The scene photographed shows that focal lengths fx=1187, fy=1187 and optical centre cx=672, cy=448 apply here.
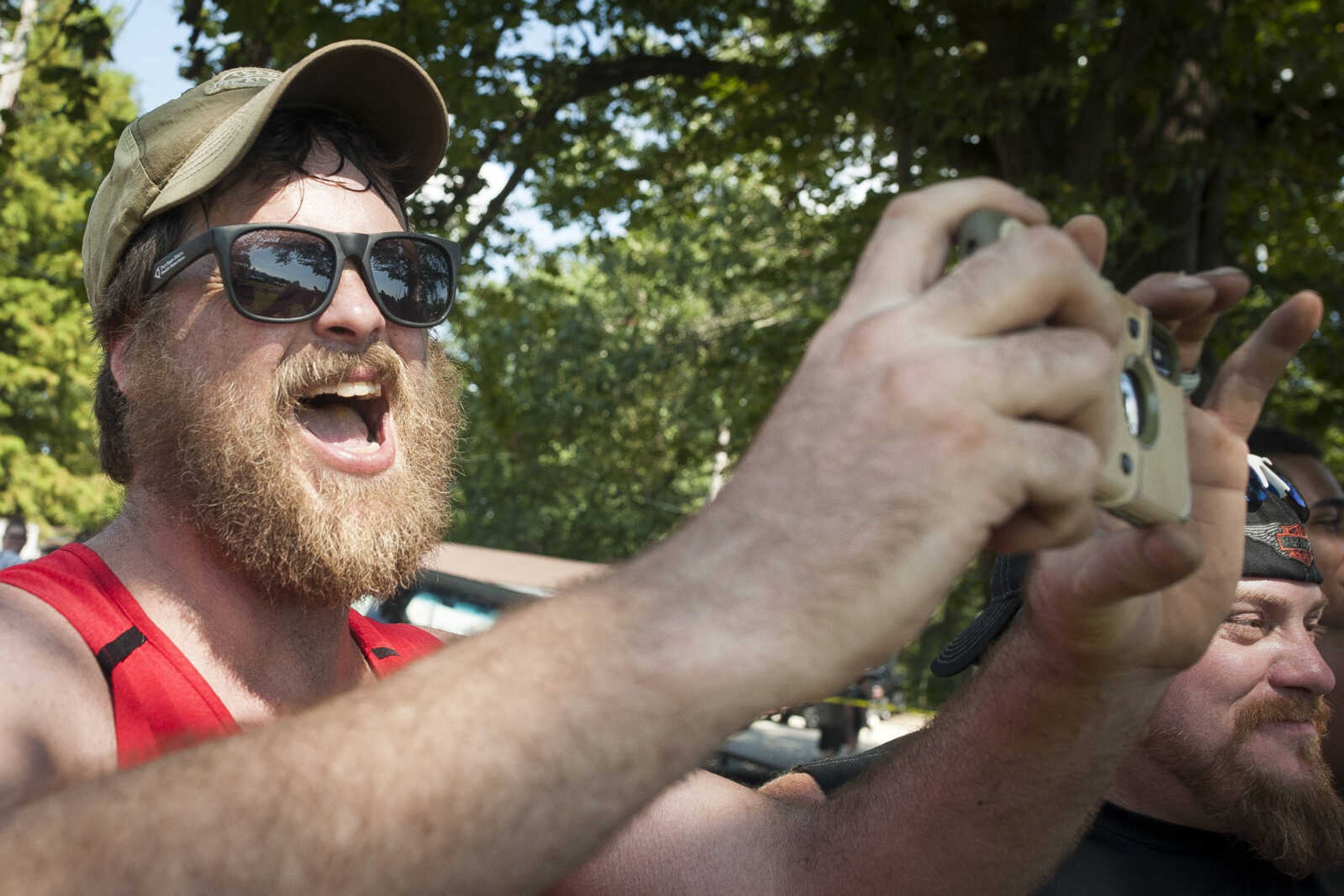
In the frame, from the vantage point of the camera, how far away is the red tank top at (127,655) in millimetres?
1462

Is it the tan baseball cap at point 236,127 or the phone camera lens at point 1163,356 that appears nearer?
the phone camera lens at point 1163,356

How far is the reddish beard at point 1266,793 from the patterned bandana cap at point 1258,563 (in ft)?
0.91

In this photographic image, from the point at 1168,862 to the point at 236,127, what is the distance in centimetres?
217

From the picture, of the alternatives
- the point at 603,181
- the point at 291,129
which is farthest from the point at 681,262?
the point at 291,129

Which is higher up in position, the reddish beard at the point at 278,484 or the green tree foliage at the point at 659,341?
the reddish beard at the point at 278,484

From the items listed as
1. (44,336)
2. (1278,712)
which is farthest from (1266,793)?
(44,336)

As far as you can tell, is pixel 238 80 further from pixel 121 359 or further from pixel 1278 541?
pixel 1278 541

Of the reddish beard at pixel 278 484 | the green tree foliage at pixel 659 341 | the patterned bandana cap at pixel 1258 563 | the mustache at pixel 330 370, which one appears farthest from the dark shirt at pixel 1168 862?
the green tree foliage at pixel 659 341

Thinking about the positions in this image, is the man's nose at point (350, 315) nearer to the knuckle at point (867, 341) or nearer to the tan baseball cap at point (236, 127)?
the tan baseball cap at point (236, 127)

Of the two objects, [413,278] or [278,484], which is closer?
[278,484]

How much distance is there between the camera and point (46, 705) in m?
1.31

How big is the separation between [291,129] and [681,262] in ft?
45.2

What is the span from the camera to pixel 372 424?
2027 millimetres

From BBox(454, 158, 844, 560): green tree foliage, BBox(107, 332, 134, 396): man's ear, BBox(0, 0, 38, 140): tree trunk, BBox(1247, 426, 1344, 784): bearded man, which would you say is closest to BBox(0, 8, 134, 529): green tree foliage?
BBox(0, 0, 38, 140): tree trunk
